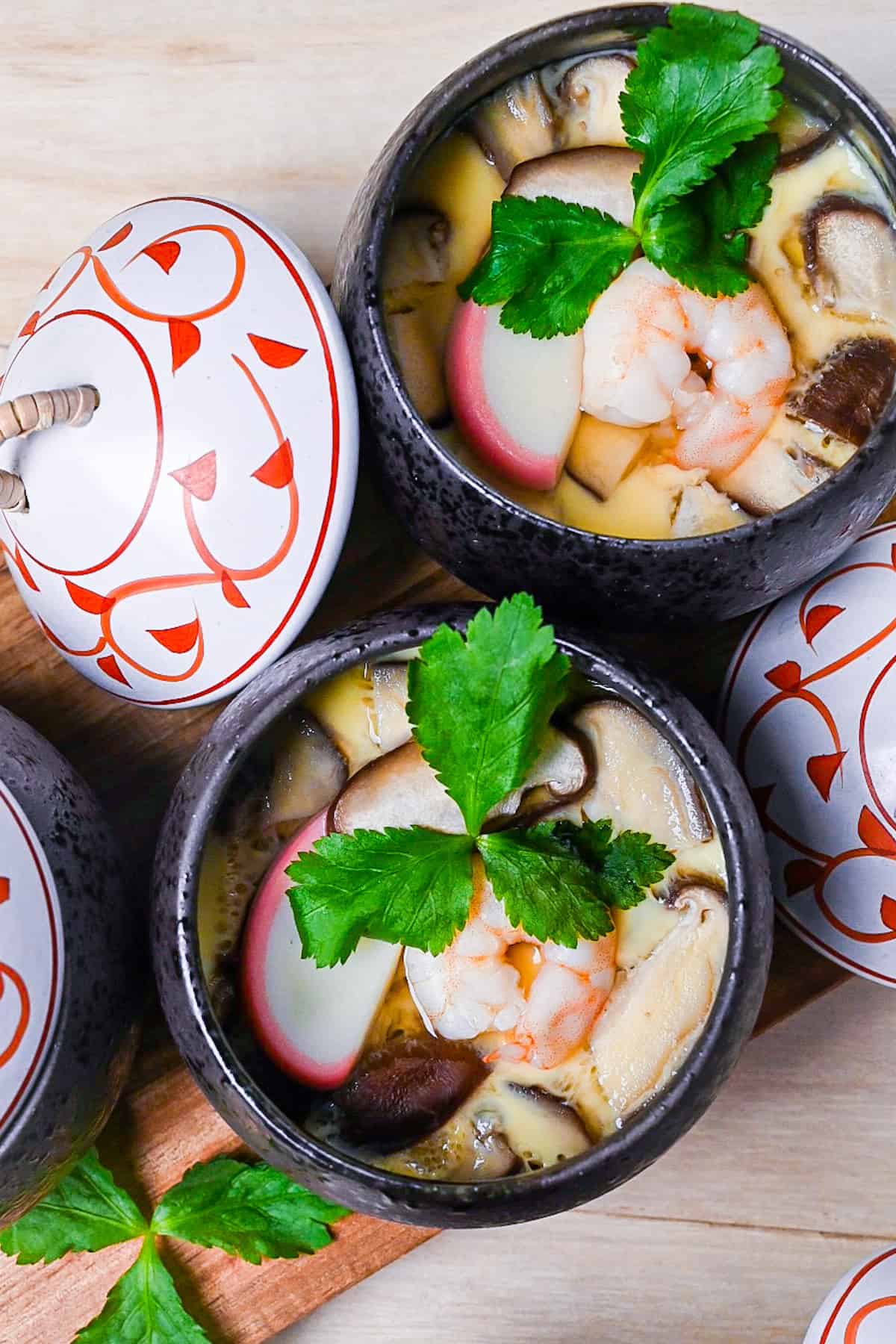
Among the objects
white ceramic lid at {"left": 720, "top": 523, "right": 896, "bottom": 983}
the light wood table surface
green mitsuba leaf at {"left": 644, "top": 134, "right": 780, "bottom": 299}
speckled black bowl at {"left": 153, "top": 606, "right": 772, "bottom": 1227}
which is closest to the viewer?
speckled black bowl at {"left": 153, "top": 606, "right": 772, "bottom": 1227}

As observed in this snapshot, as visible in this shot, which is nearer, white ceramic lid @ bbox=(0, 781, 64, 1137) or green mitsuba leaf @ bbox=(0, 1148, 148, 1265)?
white ceramic lid @ bbox=(0, 781, 64, 1137)

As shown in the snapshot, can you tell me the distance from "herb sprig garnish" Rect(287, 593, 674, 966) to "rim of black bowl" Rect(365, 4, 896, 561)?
0.37ft

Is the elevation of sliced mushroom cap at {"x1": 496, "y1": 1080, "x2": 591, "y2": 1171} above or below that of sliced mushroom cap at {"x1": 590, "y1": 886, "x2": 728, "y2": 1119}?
below

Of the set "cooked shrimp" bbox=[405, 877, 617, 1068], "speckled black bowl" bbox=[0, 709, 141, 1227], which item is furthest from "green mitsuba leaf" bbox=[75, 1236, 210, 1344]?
"cooked shrimp" bbox=[405, 877, 617, 1068]

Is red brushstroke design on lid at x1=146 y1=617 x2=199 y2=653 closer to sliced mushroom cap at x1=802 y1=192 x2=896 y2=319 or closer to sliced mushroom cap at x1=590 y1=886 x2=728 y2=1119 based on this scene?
sliced mushroom cap at x1=590 y1=886 x2=728 y2=1119

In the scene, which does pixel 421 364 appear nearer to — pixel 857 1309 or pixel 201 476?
pixel 201 476

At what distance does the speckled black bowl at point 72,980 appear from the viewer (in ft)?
3.19

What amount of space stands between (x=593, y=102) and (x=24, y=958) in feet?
2.57

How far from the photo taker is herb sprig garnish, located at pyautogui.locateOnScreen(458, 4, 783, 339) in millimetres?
999

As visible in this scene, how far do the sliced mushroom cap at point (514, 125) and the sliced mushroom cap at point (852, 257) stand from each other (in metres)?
0.22

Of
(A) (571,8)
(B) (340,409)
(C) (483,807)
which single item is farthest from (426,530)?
(A) (571,8)

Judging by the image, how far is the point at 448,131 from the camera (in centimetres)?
108

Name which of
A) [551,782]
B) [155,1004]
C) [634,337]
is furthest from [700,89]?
[155,1004]

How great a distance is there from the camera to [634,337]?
1.03 metres
